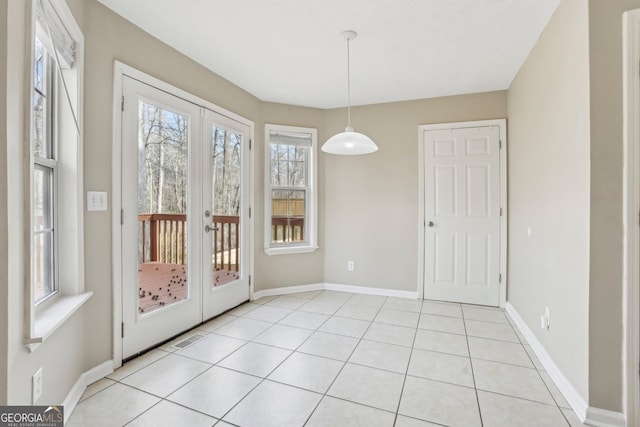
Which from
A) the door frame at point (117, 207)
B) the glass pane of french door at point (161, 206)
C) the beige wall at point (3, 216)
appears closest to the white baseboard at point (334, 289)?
the glass pane of french door at point (161, 206)

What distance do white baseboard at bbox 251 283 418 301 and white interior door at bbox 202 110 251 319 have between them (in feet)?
1.19

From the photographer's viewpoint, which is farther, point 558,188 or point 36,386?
point 558,188

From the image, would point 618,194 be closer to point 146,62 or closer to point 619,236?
point 619,236

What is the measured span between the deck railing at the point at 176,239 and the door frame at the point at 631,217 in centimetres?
309

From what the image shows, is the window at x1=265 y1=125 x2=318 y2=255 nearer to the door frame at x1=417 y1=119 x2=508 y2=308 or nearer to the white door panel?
the white door panel

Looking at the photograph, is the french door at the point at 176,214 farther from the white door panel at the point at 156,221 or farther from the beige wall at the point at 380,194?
the beige wall at the point at 380,194

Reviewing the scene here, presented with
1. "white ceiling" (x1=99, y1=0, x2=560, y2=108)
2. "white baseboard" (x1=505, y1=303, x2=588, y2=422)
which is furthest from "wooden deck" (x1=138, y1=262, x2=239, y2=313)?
"white baseboard" (x1=505, y1=303, x2=588, y2=422)

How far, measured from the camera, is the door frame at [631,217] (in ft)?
5.01

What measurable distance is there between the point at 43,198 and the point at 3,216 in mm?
716

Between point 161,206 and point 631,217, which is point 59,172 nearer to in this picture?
point 161,206

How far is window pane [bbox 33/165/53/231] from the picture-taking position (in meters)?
1.62

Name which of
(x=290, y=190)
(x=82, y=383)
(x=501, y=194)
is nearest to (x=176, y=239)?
(x=82, y=383)

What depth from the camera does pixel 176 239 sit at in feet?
8.77

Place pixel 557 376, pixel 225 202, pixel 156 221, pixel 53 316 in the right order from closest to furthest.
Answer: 1. pixel 53 316
2. pixel 557 376
3. pixel 156 221
4. pixel 225 202
